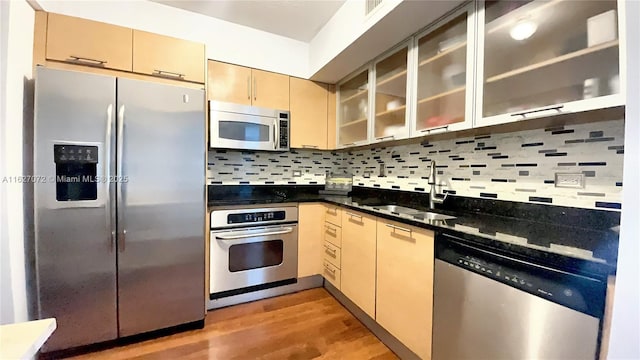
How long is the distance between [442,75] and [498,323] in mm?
1360

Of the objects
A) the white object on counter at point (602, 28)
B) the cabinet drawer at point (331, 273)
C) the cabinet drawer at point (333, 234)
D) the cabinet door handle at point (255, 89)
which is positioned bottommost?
the cabinet drawer at point (331, 273)

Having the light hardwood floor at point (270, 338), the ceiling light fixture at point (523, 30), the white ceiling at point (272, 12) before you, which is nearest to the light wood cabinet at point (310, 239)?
the light hardwood floor at point (270, 338)

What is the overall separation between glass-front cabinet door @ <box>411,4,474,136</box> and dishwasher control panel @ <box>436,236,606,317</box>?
2.27ft

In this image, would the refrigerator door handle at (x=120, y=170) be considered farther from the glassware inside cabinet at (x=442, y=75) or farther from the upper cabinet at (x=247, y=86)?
the glassware inside cabinet at (x=442, y=75)

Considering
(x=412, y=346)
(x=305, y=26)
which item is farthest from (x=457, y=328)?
(x=305, y=26)

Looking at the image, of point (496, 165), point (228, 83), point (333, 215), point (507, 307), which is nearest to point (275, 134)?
point (228, 83)

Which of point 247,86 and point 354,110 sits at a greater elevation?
point 247,86

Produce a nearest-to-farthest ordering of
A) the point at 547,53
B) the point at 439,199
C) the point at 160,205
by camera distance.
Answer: the point at 547,53 < the point at 160,205 < the point at 439,199

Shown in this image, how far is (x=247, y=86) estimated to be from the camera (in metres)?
2.33

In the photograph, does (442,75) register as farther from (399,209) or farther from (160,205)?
(160,205)

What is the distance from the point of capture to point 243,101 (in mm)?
2311

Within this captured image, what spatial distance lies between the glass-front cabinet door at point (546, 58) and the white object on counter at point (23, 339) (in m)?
1.66

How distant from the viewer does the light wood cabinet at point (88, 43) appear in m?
1.52

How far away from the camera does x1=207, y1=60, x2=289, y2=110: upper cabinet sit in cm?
221
